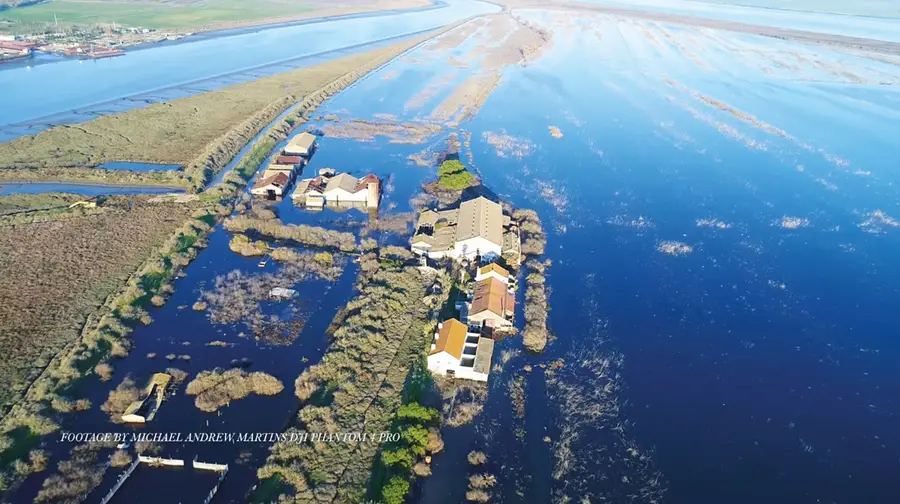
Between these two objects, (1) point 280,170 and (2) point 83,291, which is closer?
(2) point 83,291

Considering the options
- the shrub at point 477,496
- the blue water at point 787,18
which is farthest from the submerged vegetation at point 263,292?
the blue water at point 787,18

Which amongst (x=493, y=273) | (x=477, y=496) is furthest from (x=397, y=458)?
(x=493, y=273)

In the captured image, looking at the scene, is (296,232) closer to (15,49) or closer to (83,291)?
(83,291)

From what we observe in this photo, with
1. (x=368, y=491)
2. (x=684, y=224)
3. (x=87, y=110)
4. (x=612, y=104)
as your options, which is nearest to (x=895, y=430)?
(x=684, y=224)

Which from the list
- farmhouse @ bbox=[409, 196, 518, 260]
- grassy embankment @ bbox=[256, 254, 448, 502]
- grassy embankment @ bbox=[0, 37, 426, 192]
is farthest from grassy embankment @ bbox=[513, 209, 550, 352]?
grassy embankment @ bbox=[0, 37, 426, 192]

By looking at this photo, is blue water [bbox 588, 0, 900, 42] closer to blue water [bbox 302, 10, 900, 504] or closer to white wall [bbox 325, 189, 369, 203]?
blue water [bbox 302, 10, 900, 504]

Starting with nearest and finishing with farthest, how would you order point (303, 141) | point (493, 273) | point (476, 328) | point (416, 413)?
point (416, 413)
point (476, 328)
point (493, 273)
point (303, 141)
